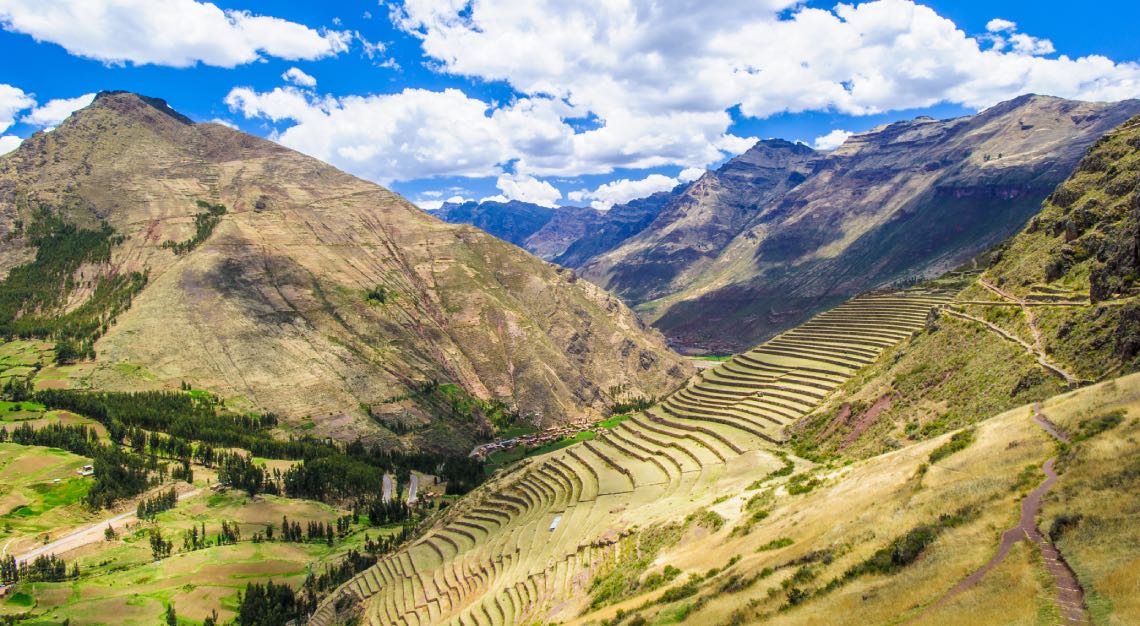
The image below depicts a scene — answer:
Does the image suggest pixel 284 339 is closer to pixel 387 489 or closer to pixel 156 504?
pixel 387 489

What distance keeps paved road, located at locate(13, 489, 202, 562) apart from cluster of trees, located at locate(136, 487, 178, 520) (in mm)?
1872

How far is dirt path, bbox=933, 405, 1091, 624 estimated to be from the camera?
16.0 meters

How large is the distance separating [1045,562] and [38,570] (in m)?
121

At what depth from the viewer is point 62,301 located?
18700 centimetres

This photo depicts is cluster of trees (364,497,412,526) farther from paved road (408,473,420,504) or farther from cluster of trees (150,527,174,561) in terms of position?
cluster of trees (150,527,174,561)

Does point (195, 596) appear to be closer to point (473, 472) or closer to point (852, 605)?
point (473, 472)

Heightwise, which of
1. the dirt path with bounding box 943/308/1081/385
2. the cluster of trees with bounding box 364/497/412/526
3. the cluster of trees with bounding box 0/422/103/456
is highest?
Answer: the cluster of trees with bounding box 0/422/103/456

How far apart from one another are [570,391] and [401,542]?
94.2 m

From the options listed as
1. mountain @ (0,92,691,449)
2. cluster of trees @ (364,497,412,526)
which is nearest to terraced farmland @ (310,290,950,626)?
cluster of trees @ (364,497,412,526)

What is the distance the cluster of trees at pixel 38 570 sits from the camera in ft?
285

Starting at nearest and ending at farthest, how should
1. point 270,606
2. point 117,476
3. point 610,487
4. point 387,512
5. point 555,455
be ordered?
point 610,487 < point 270,606 < point 555,455 < point 117,476 < point 387,512

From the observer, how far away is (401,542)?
98375mm

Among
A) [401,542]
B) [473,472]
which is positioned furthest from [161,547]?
[473,472]

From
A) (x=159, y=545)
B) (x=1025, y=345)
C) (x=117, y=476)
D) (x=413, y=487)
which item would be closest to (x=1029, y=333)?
(x=1025, y=345)
